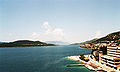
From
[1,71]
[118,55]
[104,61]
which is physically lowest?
[1,71]

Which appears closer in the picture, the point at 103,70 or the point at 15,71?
the point at 103,70

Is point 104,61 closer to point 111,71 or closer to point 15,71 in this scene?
point 111,71

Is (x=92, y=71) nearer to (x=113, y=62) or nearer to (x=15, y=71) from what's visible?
(x=113, y=62)

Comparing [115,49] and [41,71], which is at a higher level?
[115,49]

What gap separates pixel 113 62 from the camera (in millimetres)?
62031

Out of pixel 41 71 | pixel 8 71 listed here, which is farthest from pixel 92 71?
pixel 8 71

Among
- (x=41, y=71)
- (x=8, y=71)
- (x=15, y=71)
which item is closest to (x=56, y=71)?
(x=41, y=71)

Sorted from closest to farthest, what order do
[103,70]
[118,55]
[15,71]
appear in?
1. [103,70]
2. [118,55]
3. [15,71]

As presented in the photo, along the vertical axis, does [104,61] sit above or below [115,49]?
below

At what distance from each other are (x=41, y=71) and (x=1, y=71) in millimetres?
25916

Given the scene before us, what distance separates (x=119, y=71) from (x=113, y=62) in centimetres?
652

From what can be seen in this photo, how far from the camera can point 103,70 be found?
61.9 meters

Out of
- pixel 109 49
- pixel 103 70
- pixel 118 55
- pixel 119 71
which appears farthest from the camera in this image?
pixel 109 49

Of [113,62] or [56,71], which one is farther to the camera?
[56,71]
